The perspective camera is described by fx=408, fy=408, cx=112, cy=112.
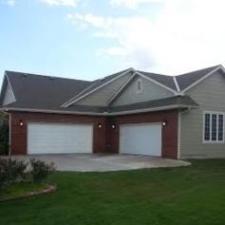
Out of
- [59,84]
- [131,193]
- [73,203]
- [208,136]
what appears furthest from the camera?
[59,84]

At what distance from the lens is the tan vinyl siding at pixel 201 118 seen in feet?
68.4

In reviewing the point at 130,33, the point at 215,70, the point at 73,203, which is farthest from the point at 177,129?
the point at 73,203

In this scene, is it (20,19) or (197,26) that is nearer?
(20,19)

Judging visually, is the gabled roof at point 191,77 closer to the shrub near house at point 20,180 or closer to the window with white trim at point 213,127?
the window with white trim at point 213,127

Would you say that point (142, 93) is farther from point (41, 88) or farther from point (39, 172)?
point (39, 172)

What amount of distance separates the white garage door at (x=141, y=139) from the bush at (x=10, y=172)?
1118cm

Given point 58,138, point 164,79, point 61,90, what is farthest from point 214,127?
point 61,90

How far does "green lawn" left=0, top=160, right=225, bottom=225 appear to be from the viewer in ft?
26.7

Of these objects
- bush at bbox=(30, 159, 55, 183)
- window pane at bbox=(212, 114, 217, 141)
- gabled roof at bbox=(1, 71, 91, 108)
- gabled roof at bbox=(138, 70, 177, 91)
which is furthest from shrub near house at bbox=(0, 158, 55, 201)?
gabled roof at bbox=(1, 71, 91, 108)

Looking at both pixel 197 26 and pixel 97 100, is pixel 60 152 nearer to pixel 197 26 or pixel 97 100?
pixel 97 100

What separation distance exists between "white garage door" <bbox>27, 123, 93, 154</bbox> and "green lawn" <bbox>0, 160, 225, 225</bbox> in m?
9.55

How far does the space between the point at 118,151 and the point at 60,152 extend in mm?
3688

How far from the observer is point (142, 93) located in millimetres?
24703

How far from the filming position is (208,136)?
21766 millimetres
